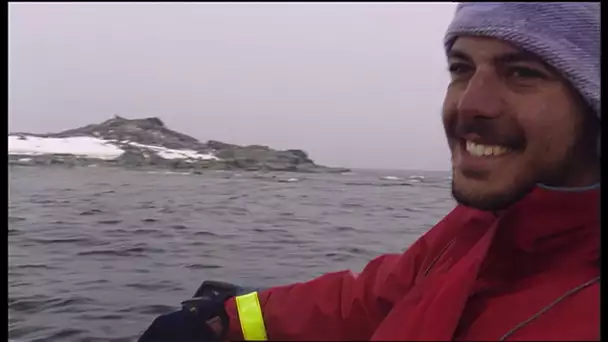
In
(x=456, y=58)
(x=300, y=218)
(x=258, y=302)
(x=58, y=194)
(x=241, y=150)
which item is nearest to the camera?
(x=456, y=58)

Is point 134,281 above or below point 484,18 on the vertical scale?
below

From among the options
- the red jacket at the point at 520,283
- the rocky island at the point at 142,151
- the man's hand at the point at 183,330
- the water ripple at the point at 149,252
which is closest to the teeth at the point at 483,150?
the red jacket at the point at 520,283

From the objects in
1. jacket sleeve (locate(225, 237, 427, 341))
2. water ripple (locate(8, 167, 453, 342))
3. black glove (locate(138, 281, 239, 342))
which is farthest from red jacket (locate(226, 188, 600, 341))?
water ripple (locate(8, 167, 453, 342))

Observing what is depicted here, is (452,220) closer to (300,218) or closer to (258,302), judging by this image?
(258,302)

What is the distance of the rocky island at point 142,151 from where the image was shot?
39438 mm

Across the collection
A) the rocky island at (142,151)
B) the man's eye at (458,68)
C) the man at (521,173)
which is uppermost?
the man's eye at (458,68)

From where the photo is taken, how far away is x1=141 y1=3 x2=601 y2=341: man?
4.25ft

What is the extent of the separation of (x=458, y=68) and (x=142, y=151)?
148 ft

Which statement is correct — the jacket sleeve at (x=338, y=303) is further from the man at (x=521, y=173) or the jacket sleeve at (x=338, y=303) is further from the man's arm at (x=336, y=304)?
the man at (x=521, y=173)

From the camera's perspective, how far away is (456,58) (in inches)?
60.5

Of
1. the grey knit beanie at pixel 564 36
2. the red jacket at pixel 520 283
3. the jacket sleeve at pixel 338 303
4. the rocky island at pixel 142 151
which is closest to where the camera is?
the red jacket at pixel 520 283

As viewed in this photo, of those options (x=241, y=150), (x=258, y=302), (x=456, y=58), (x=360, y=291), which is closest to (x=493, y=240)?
(x=456, y=58)

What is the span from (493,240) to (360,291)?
65 centimetres

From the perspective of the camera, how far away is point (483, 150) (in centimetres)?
144
